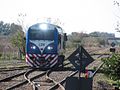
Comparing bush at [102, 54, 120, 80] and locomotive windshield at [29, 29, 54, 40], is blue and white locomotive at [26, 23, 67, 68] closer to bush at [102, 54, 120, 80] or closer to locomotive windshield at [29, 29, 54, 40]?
locomotive windshield at [29, 29, 54, 40]

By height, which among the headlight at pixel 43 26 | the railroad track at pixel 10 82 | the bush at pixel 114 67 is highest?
the headlight at pixel 43 26

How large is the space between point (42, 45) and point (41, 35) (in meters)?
0.75

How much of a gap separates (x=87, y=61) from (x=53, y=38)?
1485 centimetres

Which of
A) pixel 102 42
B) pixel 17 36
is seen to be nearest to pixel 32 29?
pixel 17 36

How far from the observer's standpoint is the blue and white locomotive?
27016 mm

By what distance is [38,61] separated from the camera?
89.7 feet

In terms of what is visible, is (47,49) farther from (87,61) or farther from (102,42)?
(102,42)

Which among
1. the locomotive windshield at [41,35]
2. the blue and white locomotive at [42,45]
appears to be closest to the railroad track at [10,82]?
the blue and white locomotive at [42,45]

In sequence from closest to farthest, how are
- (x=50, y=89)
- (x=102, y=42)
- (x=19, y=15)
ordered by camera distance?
1. (x=50, y=89)
2. (x=19, y=15)
3. (x=102, y=42)

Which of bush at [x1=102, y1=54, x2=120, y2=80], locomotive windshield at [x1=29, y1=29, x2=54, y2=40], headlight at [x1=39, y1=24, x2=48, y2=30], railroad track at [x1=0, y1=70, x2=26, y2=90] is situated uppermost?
headlight at [x1=39, y1=24, x2=48, y2=30]

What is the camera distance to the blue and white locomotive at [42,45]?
27.0 m

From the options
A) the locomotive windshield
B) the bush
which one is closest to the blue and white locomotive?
the locomotive windshield

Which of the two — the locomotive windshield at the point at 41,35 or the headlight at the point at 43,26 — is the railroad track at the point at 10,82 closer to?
the locomotive windshield at the point at 41,35

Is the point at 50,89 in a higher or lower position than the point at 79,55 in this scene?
lower
